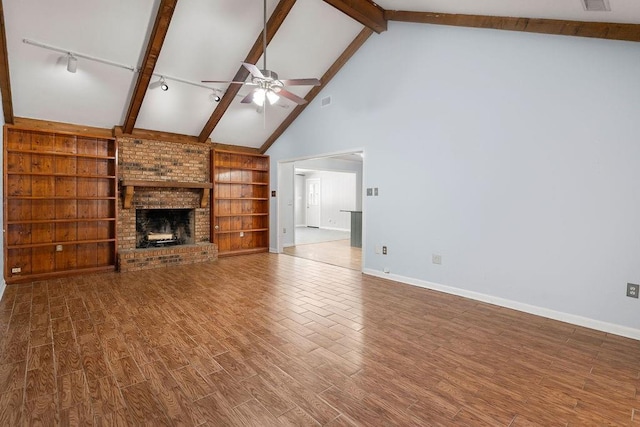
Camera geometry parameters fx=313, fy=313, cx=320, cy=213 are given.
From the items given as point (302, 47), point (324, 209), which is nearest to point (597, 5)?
point (302, 47)

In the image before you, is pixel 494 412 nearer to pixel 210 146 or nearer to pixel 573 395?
pixel 573 395

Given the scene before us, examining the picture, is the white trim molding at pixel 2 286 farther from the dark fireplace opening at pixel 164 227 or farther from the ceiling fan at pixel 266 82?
the ceiling fan at pixel 266 82

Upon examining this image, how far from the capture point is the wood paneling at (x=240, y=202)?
6809 mm

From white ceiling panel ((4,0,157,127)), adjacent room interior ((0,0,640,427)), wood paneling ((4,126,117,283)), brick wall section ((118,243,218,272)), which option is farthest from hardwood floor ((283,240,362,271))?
white ceiling panel ((4,0,157,127))

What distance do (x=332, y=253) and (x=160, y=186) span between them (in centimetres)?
390

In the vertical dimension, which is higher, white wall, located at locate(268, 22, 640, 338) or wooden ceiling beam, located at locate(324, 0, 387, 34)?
wooden ceiling beam, located at locate(324, 0, 387, 34)

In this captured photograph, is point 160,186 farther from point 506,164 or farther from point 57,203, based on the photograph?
point 506,164

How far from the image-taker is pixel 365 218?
5.28 m

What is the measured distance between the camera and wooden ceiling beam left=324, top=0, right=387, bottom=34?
415cm

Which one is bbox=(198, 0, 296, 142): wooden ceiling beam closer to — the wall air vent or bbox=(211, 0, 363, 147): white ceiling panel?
bbox=(211, 0, 363, 147): white ceiling panel

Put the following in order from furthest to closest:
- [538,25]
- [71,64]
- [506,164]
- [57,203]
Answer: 1. [57,203]
2. [71,64]
3. [506,164]
4. [538,25]

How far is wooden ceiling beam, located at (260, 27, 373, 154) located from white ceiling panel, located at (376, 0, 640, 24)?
108 centimetres

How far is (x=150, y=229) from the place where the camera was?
6160mm

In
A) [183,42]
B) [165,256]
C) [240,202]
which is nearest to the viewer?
[183,42]
